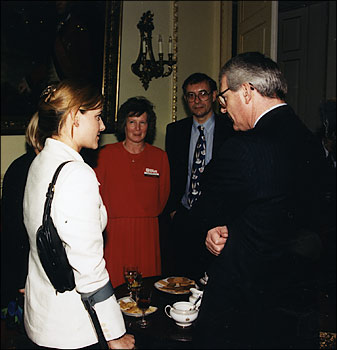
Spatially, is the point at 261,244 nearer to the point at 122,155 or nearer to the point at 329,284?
the point at 329,284

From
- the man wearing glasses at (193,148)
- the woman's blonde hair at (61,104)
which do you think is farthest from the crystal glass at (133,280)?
the man wearing glasses at (193,148)

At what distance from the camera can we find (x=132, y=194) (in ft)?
9.71

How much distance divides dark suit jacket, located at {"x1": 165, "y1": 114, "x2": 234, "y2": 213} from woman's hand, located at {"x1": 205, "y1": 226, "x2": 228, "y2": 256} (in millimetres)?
1284

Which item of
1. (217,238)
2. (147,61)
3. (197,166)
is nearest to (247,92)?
(217,238)

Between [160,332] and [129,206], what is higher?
[129,206]

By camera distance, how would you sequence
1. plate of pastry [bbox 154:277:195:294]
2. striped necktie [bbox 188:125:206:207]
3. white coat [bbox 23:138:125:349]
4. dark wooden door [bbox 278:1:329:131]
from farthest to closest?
striped necktie [bbox 188:125:206:207] < dark wooden door [bbox 278:1:329:131] < plate of pastry [bbox 154:277:195:294] < white coat [bbox 23:138:125:349]

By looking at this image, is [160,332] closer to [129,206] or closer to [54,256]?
[54,256]

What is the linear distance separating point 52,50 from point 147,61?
2.65 ft

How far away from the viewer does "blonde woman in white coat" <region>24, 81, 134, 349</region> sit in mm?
1332

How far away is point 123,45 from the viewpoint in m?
3.75

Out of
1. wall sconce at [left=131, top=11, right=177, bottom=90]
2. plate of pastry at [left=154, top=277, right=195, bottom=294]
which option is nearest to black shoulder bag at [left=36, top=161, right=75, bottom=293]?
plate of pastry at [left=154, top=277, right=195, bottom=294]

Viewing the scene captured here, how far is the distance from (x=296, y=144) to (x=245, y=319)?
577 mm

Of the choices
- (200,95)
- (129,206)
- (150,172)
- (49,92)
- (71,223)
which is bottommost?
(129,206)

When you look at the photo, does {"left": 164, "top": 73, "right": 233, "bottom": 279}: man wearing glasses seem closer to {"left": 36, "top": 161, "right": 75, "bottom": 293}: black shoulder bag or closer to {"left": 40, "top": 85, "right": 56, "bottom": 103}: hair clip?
{"left": 40, "top": 85, "right": 56, "bottom": 103}: hair clip
